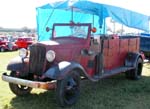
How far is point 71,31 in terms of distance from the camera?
809cm

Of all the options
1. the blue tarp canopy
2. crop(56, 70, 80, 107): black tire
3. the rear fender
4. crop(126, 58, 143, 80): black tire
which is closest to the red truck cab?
crop(56, 70, 80, 107): black tire

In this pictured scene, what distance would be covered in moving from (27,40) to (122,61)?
1916 cm

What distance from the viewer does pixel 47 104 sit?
6.75 m

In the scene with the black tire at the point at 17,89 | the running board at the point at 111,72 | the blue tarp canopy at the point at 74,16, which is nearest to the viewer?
the black tire at the point at 17,89

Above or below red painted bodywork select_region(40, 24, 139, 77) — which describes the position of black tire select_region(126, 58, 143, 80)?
below

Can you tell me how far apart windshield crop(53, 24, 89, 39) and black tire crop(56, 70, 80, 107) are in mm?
1452

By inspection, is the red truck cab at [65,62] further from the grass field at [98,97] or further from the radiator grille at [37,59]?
the grass field at [98,97]

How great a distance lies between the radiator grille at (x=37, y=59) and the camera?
6730 mm

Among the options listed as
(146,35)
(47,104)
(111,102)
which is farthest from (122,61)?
(146,35)

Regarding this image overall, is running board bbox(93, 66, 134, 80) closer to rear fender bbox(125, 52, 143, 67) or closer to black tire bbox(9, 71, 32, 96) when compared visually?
rear fender bbox(125, 52, 143, 67)

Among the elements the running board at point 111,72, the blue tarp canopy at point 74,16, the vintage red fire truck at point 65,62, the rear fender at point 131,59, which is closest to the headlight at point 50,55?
the vintage red fire truck at point 65,62

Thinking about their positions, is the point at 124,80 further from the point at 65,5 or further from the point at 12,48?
the point at 12,48

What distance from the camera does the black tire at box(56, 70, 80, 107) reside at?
6254 millimetres

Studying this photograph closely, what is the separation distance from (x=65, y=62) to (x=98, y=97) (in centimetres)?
152
